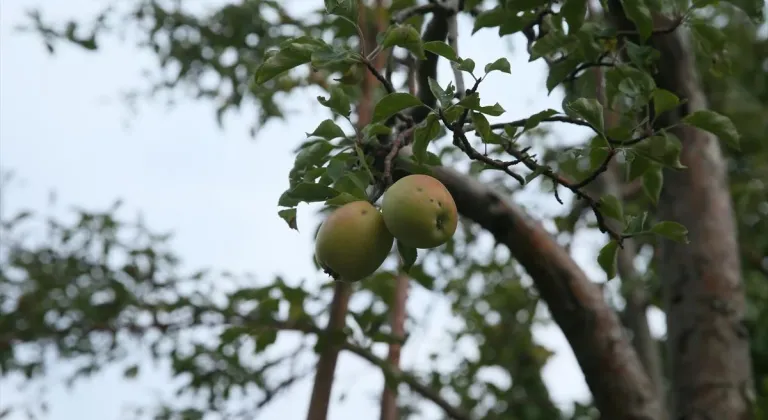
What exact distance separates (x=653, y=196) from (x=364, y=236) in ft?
1.85

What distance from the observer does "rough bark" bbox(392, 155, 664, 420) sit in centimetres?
162

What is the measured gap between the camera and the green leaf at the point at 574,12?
113 centimetres

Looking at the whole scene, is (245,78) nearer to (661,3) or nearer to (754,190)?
(661,3)

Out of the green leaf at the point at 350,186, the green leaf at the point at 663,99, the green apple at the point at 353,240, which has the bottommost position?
the green apple at the point at 353,240

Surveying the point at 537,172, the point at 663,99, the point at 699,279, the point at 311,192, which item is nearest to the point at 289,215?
the point at 311,192

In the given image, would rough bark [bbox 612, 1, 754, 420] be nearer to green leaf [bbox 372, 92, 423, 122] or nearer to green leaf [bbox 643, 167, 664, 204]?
green leaf [bbox 643, 167, 664, 204]

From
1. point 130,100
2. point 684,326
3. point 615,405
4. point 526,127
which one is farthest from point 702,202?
point 130,100

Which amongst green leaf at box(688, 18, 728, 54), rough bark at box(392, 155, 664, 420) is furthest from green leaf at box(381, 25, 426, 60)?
rough bark at box(392, 155, 664, 420)

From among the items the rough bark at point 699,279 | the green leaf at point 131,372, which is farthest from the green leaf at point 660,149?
the green leaf at point 131,372

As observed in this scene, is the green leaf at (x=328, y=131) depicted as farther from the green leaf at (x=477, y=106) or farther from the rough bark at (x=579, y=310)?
the rough bark at (x=579, y=310)

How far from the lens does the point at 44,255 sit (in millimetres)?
2887

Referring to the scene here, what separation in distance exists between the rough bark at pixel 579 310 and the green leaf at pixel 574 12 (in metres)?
0.52

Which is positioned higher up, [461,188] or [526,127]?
[461,188]

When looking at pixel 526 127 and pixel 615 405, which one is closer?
pixel 526 127
